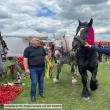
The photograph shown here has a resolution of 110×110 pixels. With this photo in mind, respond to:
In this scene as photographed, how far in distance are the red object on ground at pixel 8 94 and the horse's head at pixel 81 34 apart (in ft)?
8.20

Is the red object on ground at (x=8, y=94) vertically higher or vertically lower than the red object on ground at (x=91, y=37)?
lower

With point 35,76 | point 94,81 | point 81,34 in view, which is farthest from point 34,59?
point 94,81

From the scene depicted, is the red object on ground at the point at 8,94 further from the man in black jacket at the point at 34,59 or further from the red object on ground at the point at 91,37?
the red object on ground at the point at 91,37

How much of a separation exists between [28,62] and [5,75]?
6.49 meters

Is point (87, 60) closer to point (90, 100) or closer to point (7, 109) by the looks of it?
point (90, 100)

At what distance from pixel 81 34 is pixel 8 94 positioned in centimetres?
297

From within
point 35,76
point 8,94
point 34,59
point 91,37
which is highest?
point 91,37

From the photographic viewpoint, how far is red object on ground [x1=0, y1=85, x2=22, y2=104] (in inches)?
447

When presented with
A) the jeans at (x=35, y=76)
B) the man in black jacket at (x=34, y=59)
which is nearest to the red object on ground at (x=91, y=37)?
the man in black jacket at (x=34, y=59)

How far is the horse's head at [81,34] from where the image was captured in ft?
38.4

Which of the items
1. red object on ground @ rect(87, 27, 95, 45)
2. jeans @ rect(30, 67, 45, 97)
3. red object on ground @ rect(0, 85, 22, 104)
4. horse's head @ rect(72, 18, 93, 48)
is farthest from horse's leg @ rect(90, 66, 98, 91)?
red object on ground @ rect(0, 85, 22, 104)

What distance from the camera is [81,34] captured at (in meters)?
12.2

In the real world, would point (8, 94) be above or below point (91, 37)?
below

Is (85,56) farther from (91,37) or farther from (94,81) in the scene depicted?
(94,81)
